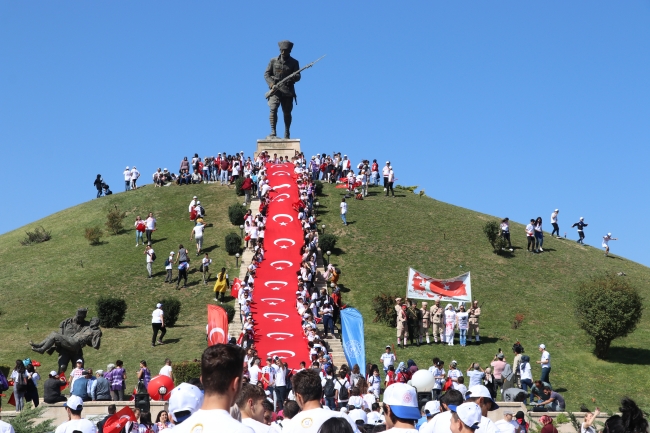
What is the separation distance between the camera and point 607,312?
1224 inches

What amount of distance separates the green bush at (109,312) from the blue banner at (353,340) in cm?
1027

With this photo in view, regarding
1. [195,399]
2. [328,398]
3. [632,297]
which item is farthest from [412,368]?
[195,399]

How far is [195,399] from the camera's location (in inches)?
277

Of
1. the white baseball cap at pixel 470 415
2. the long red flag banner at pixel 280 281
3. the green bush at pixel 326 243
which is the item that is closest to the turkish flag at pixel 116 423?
the white baseball cap at pixel 470 415

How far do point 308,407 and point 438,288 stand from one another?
25561 millimetres

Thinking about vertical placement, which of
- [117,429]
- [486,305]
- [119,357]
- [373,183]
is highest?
[373,183]

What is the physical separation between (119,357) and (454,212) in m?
25.6

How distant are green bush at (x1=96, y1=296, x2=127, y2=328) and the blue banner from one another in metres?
10.3

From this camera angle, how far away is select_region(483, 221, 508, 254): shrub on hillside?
43.9m

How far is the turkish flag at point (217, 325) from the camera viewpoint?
28.1 m

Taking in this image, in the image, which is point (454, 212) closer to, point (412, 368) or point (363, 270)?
point (363, 270)

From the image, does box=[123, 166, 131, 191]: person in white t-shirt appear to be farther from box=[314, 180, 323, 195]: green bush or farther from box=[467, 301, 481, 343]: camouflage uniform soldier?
box=[467, 301, 481, 343]: camouflage uniform soldier

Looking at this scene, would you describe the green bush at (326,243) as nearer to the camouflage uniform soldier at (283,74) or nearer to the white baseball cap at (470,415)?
the camouflage uniform soldier at (283,74)

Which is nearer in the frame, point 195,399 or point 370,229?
point 195,399
